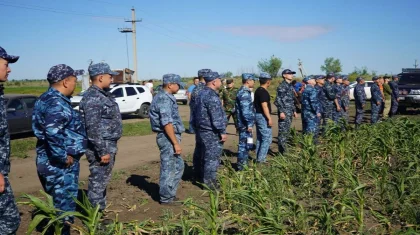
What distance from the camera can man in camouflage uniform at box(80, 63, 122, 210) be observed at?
14.1 ft

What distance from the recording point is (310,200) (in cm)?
502

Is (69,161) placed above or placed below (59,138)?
below

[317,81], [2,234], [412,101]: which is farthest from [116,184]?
[412,101]

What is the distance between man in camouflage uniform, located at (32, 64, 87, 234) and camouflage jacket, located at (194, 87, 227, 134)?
2.30 m

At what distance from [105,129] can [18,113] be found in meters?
8.81

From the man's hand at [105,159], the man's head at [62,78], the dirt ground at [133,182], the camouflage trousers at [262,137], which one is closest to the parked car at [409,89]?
the dirt ground at [133,182]

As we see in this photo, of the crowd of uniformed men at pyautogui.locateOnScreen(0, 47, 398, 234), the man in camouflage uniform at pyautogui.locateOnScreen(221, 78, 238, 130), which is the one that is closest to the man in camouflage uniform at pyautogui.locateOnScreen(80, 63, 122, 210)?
the crowd of uniformed men at pyautogui.locateOnScreen(0, 47, 398, 234)

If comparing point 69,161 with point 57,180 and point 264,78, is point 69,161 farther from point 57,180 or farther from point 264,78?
point 264,78

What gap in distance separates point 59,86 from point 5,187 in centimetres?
103

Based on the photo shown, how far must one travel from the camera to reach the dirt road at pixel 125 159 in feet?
22.8

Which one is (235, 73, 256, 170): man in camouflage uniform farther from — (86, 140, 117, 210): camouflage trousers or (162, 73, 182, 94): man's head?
(86, 140, 117, 210): camouflage trousers

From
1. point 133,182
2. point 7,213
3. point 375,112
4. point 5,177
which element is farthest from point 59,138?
point 375,112

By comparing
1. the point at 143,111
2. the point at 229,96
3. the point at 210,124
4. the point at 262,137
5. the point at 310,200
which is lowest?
the point at 310,200

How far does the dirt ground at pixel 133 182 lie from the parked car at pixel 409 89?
9889 millimetres
